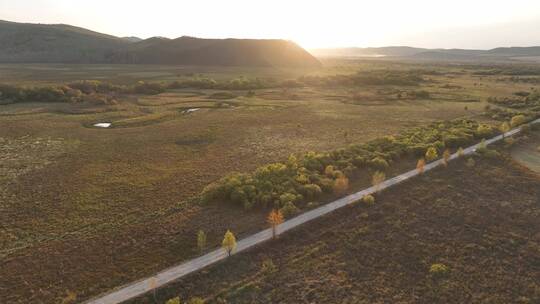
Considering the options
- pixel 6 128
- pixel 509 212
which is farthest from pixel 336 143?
pixel 6 128

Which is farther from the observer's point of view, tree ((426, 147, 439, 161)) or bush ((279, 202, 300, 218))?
tree ((426, 147, 439, 161))

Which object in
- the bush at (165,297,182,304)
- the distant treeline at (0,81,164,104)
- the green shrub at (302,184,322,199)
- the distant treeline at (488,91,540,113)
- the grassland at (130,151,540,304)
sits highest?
the distant treeline at (0,81,164,104)

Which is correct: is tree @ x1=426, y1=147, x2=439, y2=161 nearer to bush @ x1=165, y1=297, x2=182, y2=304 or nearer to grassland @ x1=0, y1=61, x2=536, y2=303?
grassland @ x1=0, y1=61, x2=536, y2=303

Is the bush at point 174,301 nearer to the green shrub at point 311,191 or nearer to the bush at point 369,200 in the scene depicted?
the green shrub at point 311,191

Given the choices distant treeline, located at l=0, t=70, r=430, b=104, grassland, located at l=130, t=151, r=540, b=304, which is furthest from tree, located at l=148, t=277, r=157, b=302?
distant treeline, located at l=0, t=70, r=430, b=104

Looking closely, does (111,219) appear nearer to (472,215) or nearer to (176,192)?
(176,192)
